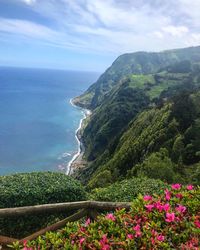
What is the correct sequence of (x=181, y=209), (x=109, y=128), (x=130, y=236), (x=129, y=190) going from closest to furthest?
1. (x=130, y=236)
2. (x=181, y=209)
3. (x=129, y=190)
4. (x=109, y=128)

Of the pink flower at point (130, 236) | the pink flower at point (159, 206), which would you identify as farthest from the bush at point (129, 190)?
the pink flower at point (130, 236)

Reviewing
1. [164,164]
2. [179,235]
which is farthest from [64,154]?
[179,235]

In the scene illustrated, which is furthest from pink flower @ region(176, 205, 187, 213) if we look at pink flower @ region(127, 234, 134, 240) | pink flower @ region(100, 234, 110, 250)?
pink flower @ region(100, 234, 110, 250)

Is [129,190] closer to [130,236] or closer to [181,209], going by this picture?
[181,209]

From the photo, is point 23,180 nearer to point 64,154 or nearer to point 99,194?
point 99,194

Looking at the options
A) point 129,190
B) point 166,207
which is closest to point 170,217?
point 166,207

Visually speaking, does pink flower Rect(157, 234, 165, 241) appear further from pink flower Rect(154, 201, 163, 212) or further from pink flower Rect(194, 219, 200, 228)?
pink flower Rect(154, 201, 163, 212)
